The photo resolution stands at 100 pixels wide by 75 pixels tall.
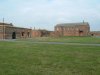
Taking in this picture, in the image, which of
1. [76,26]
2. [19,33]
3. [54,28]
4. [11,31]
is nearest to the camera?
[11,31]

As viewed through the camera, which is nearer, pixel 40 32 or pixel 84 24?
pixel 40 32

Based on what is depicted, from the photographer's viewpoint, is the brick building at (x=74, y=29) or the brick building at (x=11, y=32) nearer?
the brick building at (x=11, y=32)

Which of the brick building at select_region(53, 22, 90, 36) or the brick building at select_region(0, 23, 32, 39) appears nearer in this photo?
the brick building at select_region(0, 23, 32, 39)

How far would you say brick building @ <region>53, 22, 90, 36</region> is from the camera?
132 m

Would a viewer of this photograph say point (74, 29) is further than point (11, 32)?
Yes

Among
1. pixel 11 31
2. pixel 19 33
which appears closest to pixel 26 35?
pixel 19 33

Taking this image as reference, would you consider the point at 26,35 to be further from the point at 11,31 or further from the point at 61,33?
the point at 61,33

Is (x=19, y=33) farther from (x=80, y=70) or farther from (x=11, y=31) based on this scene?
(x=80, y=70)

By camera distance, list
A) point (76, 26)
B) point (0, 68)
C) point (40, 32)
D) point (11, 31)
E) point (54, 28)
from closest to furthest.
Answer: point (0, 68) → point (11, 31) → point (40, 32) → point (76, 26) → point (54, 28)

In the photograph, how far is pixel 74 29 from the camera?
132125 mm

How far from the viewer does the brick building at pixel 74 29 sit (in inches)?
5187

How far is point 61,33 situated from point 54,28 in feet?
30.6

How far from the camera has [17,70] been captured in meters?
12.4

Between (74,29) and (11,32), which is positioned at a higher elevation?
(74,29)
